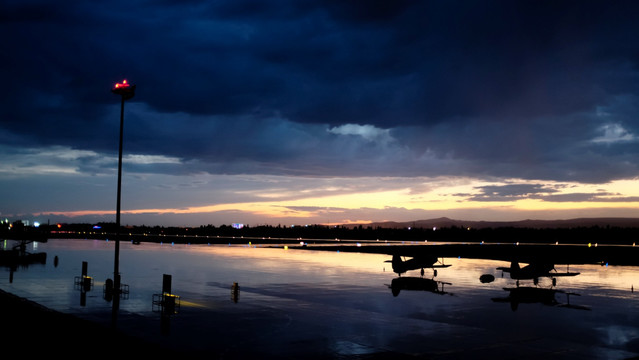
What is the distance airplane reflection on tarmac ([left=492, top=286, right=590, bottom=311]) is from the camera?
28.5 meters

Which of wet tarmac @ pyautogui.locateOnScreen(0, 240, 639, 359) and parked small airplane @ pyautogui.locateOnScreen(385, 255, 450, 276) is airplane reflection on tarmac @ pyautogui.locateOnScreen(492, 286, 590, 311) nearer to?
wet tarmac @ pyautogui.locateOnScreen(0, 240, 639, 359)

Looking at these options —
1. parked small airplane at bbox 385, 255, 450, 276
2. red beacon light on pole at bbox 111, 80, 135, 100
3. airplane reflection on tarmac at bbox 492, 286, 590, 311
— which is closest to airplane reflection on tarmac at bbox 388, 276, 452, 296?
parked small airplane at bbox 385, 255, 450, 276

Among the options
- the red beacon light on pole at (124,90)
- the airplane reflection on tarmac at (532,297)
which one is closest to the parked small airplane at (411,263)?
the airplane reflection on tarmac at (532,297)

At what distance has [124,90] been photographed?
92.0 ft

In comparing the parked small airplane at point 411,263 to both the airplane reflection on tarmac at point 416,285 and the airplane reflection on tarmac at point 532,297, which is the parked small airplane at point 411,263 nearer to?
the airplane reflection on tarmac at point 416,285

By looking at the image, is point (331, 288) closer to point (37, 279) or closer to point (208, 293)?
point (208, 293)

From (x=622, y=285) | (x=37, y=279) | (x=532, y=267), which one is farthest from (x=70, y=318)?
(x=622, y=285)

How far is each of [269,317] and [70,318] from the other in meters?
7.79

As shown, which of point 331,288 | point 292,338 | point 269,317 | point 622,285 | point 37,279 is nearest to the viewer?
point 292,338

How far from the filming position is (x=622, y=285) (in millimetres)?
39312

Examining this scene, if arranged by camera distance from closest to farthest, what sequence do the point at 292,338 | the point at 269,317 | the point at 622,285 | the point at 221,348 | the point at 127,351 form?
1. the point at 127,351
2. the point at 221,348
3. the point at 292,338
4. the point at 269,317
5. the point at 622,285

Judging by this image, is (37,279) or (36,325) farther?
(37,279)

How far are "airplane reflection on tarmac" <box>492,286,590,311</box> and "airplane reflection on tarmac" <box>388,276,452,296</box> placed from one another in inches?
169

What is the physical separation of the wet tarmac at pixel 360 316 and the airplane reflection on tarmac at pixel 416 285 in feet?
0.35
